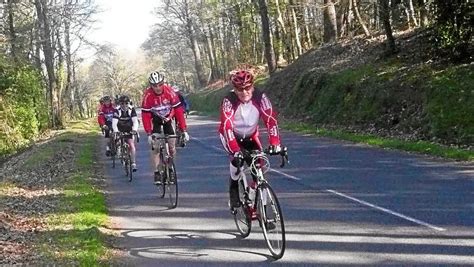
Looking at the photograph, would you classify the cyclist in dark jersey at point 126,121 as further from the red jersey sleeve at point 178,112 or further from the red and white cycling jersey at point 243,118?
the red and white cycling jersey at point 243,118

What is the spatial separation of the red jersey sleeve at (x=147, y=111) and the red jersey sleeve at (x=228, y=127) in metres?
3.83

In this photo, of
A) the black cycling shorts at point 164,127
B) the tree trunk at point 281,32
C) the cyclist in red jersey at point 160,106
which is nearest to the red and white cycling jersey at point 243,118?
the cyclist in red jersey at point 160,106

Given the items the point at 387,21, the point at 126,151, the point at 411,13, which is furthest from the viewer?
the point at 411,13

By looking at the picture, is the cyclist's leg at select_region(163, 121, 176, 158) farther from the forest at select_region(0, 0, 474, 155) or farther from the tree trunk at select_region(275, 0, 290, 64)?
the tree trunk at select_region(275, 0, 290, 64)

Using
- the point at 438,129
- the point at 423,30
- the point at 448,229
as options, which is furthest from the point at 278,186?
the point at 423,30

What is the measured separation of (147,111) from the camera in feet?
36.8

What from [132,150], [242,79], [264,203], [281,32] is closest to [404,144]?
[132,150]

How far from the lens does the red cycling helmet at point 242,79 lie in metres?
7.36

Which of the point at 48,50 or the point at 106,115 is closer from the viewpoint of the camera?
the point at 106,115

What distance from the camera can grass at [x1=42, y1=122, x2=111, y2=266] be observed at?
8070mm

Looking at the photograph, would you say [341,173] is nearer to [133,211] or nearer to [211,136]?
[133,211]

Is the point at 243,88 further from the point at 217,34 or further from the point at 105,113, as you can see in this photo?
the point at 217,34

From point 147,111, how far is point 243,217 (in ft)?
12.2

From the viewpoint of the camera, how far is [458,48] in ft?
65.8
